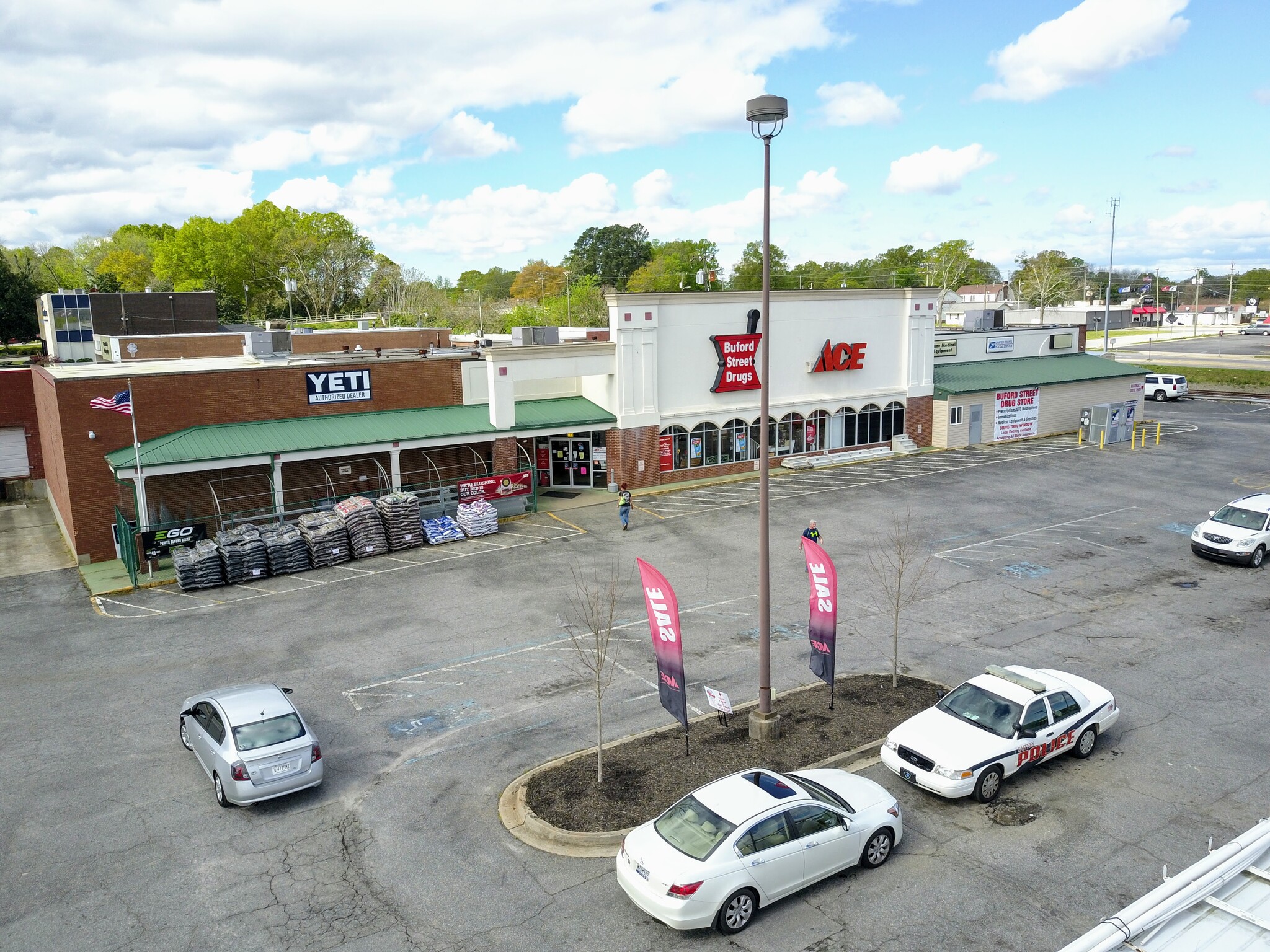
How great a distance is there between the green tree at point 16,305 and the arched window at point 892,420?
76203 millimetres

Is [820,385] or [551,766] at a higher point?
[820,385]

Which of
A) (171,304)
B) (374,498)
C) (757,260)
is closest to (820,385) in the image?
(374,498)

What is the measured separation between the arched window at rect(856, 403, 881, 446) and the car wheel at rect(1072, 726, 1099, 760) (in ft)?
97.6

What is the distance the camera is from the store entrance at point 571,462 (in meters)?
38.2

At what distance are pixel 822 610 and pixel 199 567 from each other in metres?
18.6

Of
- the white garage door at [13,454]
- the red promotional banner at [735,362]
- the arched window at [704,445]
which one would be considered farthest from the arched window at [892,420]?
the white garage door at [13,454]

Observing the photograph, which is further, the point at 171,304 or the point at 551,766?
the point at 171,304

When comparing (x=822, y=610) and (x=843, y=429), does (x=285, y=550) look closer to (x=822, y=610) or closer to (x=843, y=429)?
(x=822, y=610)

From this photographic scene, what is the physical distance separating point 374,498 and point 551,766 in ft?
64.8

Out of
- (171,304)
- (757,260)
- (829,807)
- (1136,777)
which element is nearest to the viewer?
(829,807)

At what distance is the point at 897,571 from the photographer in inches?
989

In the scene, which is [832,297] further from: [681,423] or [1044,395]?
[1044,395]

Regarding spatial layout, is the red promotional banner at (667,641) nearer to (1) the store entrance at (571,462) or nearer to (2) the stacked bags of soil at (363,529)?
(2) the stacked bags of soil at (363,529)

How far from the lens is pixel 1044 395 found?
48.9 m
